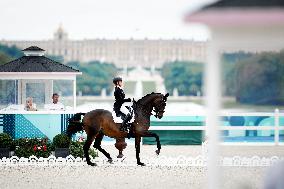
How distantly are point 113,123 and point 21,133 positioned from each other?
2.06 m

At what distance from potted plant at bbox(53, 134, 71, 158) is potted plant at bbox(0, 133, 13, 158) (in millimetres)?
823

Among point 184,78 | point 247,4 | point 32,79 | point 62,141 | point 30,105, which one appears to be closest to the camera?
point 247,4

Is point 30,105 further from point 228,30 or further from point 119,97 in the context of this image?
point 228,30

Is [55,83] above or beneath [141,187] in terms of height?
above

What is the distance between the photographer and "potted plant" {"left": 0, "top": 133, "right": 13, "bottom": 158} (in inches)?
522

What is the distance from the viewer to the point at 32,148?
13.3 meters

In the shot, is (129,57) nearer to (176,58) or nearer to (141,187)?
(176,58)

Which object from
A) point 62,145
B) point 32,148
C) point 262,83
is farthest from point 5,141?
point 262,83

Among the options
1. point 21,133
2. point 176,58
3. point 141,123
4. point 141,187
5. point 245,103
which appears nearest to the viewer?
point 141,187

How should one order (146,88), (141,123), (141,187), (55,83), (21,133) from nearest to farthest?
(141,187) → (141,123) → (21,133) → (55,83) → (146,88)

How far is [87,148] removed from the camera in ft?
42.1

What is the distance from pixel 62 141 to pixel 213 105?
7.97 meters

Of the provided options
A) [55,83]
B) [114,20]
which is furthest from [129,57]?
[55,83]

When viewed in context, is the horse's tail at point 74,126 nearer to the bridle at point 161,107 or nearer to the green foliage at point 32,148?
the green foliage at point 32,148
